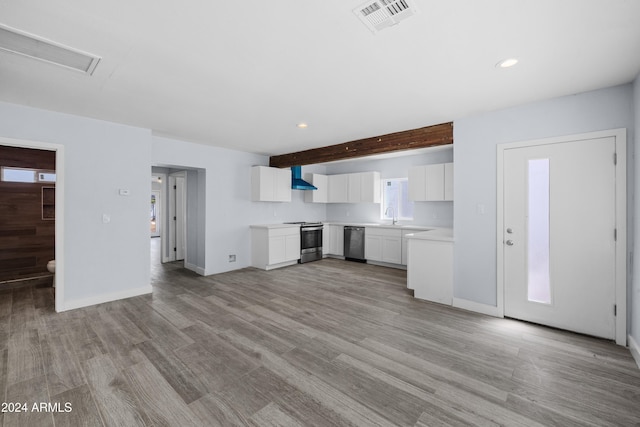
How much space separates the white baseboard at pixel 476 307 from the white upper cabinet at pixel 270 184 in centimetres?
398

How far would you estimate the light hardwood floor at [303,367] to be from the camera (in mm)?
1743

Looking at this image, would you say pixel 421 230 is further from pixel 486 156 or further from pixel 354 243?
pixel 486 156

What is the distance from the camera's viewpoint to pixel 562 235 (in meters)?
2.89

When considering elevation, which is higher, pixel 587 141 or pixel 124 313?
pixel 587 141

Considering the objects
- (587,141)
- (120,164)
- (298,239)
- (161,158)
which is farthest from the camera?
(298,239)

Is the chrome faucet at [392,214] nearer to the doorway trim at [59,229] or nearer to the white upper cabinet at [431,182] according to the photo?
the white upper cabinet at [431,182]

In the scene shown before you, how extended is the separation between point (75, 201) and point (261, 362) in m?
3.31

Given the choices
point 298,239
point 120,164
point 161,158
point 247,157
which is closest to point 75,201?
point 120,164

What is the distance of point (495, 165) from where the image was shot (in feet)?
10.8

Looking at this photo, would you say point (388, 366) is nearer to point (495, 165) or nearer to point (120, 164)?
point (495, 165)

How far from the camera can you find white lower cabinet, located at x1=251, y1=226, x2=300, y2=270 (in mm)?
5555

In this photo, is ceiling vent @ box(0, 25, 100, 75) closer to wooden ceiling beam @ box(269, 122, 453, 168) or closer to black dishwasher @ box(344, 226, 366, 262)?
wooden ceiling beam @ box(269, 122, 453, 168)

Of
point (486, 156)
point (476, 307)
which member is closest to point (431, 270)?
point (476, 307)

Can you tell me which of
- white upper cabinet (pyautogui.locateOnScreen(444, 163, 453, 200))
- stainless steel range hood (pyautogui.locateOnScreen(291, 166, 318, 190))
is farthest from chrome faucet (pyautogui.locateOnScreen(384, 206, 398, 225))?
stainless steel range hood (pyautogui.locateOnScreen(291, 166, 318, 190))
